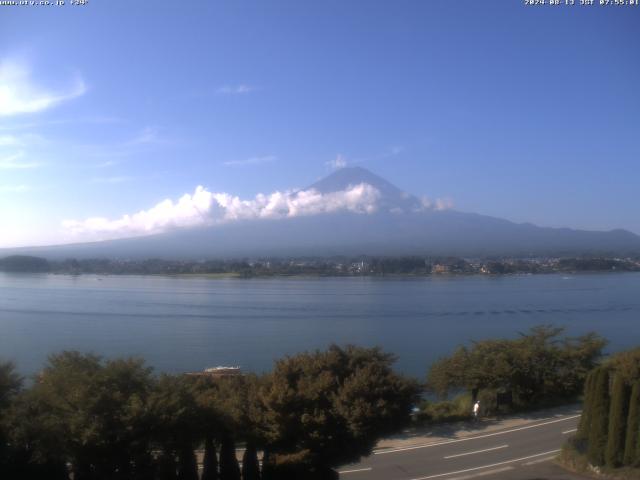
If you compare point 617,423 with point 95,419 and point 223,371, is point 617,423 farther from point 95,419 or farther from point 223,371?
point 223,371

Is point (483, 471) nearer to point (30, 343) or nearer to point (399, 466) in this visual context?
point (399, 466)

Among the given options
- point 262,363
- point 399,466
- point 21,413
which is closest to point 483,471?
point 399,466

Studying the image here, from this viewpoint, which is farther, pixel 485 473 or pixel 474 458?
pixel 474 458

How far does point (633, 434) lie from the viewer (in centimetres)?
526

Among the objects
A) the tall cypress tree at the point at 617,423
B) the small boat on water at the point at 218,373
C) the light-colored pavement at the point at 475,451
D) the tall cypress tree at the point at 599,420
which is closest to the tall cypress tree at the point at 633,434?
the tall cypress tree at the point at 617,423

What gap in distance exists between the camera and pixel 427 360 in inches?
550

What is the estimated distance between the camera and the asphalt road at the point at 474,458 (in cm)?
557

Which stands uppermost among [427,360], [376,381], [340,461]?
[376,381]

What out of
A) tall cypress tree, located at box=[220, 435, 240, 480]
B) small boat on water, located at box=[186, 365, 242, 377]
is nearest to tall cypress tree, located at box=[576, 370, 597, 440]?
tall cypress tree, located at box=[220, 435, 240, 480]

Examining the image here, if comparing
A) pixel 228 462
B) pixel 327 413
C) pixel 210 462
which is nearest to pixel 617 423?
pixel 327 413

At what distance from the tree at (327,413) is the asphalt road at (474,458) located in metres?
1.01

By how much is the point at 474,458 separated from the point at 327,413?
7.54 feet

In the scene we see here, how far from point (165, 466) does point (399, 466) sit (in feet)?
8.59

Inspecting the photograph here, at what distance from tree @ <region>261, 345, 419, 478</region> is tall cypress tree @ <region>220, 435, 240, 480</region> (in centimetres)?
29
